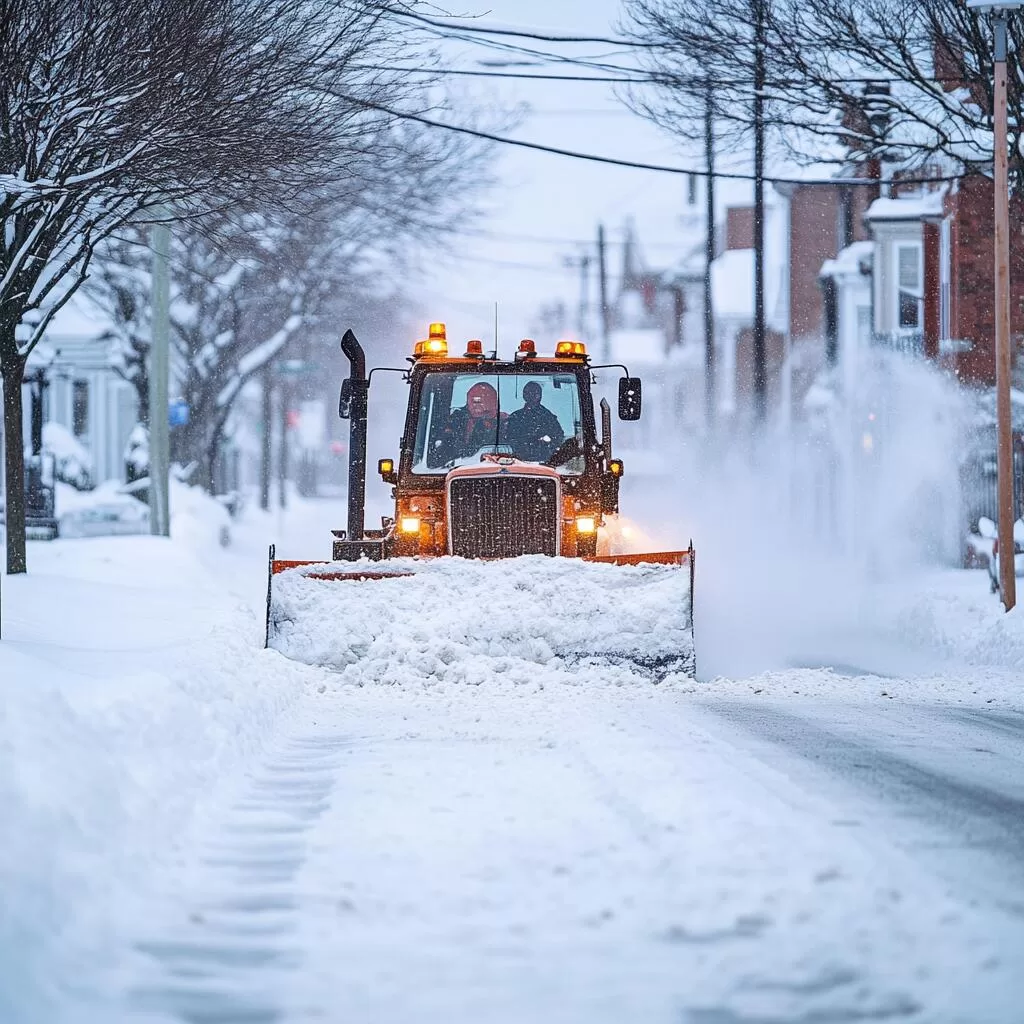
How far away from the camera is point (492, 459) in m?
13.0

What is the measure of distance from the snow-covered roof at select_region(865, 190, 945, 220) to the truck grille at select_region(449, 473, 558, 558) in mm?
20775

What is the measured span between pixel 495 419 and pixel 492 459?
47 cm

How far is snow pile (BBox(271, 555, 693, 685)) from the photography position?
38.4ft

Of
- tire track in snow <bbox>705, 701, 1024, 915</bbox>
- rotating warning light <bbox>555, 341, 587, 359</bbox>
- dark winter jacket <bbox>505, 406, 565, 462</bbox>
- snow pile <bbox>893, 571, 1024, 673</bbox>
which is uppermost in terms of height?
rotating warning light <bbox>555, 341, 587, 359</bbox>

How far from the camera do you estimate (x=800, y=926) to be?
488 cm

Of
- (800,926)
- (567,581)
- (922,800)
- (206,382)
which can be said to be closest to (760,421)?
(206,382)

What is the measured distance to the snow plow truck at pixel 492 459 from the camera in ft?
42.2

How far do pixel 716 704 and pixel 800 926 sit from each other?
20.0 ft

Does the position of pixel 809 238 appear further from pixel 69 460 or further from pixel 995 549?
pixel 995 549

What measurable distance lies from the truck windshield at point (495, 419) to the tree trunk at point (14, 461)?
5186 millimetres

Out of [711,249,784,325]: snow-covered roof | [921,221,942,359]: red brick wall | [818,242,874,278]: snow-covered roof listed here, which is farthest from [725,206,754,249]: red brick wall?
[921,221,942,359]: red brick wall

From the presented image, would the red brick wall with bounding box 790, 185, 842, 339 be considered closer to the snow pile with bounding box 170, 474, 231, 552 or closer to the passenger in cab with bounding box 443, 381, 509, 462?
the snow pile with bounding box 170, 474, 231, 552

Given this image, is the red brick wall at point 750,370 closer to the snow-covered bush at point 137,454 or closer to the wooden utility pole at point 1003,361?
the snow-covered bush at point 137,454

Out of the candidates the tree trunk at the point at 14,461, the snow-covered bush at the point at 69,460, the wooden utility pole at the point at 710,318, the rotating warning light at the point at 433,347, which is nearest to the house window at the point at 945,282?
the wooden utility pole at the point at 710,318
